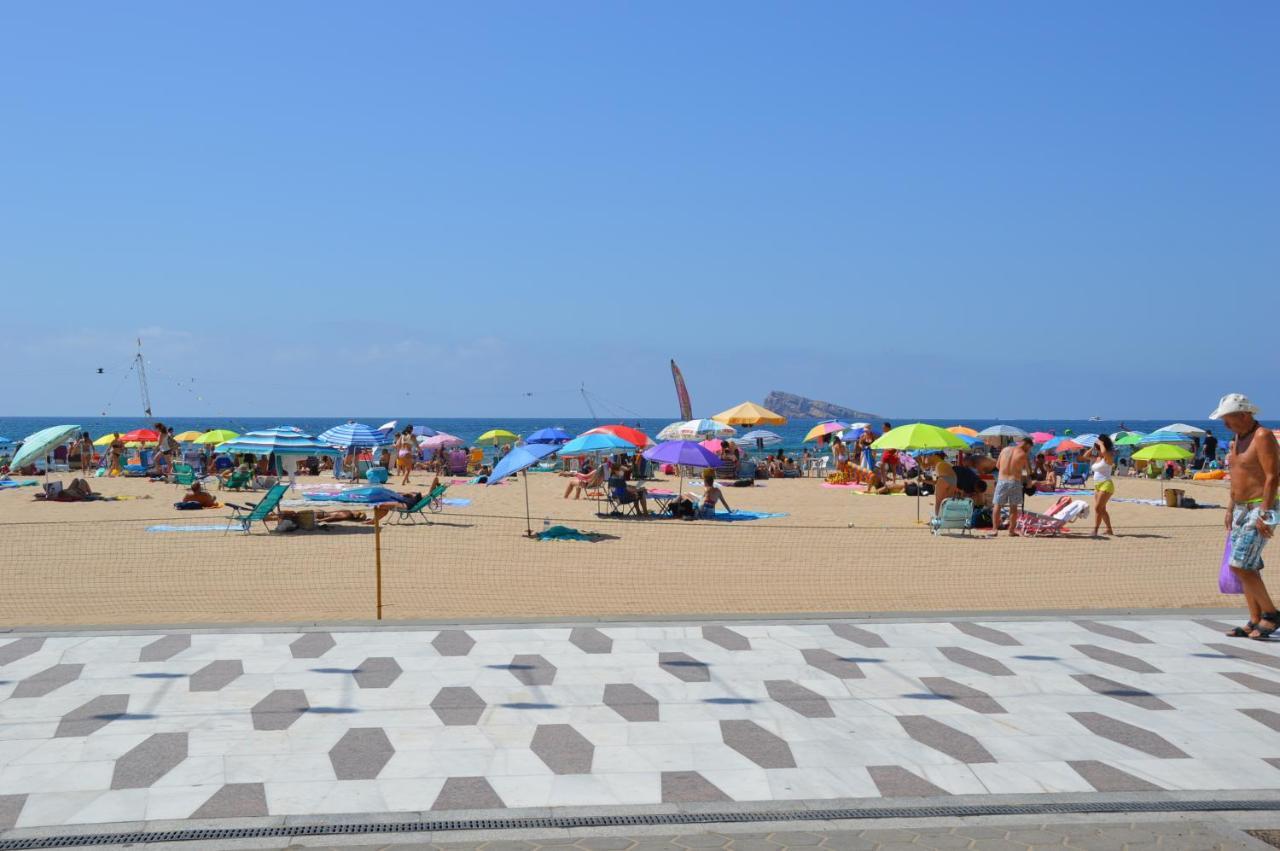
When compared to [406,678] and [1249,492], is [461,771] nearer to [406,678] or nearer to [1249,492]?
[406,678]

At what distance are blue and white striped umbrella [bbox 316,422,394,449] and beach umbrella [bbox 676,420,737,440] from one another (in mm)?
7088

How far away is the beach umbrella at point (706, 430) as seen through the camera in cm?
2602

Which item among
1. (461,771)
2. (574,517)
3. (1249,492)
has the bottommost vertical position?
(574,517)

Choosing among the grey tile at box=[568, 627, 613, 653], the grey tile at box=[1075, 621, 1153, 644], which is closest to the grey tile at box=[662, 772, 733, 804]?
the grey tile at box=[568, 627, 613, 653]

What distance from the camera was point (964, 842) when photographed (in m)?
3.96

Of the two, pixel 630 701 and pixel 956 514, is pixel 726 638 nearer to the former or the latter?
pixel 630 701

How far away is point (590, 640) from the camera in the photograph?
6848 mm

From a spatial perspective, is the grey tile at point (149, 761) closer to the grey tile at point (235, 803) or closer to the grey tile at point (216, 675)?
the grey tile at point (235, 803)

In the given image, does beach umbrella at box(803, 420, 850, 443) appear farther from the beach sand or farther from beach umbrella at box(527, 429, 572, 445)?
the beach sand

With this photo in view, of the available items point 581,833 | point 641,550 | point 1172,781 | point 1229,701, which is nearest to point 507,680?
point 581,833

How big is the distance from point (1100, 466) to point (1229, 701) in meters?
9.72

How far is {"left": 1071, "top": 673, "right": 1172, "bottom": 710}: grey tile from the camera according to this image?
18.3 feet

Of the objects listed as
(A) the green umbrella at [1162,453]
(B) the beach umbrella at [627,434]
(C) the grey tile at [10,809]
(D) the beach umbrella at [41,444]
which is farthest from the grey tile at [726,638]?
(A) the green umbrella at [1162,453]

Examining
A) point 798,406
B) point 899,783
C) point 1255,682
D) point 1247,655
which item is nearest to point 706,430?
point 1247,655
